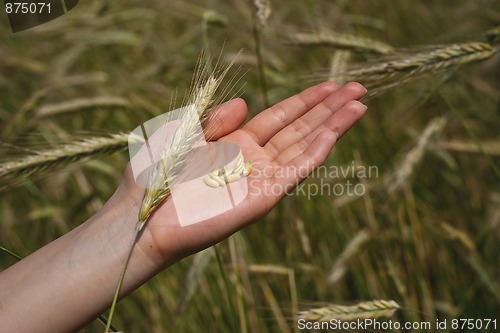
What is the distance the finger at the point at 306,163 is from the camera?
1189mm

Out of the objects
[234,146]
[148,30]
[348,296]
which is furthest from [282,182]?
[148,30]

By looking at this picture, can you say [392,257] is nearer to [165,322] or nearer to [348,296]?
[348,296]

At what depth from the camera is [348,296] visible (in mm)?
1870

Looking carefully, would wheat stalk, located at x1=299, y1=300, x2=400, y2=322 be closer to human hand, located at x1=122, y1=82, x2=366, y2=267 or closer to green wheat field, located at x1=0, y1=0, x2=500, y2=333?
green wheat field, located at x1=0, y1=0, x2=500, y2=333

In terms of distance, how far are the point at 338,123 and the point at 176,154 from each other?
0.38 metres

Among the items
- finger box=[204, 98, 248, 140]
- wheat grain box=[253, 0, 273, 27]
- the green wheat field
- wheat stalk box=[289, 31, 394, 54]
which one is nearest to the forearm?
the green wheat field

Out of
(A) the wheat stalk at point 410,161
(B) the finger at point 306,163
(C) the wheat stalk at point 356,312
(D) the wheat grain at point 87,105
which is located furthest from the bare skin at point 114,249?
(D) the wheat grain at point 87,105

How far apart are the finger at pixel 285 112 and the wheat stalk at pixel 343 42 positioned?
26cm

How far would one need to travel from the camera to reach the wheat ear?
1.06m

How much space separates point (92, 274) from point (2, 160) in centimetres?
43

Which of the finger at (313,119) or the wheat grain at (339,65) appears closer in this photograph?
the finger at (313,119)

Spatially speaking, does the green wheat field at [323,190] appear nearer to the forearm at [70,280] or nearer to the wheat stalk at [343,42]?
the wheat stalk at [343,42]

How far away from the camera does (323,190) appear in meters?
2.02

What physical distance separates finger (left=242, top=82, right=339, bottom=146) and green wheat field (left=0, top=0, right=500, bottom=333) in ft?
0.39
